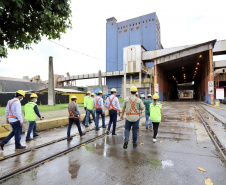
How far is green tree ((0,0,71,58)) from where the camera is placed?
477 centimetres

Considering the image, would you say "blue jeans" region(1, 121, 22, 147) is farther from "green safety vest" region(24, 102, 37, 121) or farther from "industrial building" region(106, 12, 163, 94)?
"industrial building" region(106, 12, 163, 94)

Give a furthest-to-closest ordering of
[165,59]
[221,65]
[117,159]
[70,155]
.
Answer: [221,65] < [165,59] < [70,155] < [117,159]

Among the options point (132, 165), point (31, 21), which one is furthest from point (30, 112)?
point (132, 165)

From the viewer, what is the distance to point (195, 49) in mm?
28156

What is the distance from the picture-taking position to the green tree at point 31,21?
188 inches

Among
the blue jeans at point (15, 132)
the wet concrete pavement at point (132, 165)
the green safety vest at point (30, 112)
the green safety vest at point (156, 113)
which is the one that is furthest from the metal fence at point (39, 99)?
the green safety vest at point (156, 113)

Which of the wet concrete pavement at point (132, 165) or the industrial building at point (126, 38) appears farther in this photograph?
the industrial building at point (126, 38)

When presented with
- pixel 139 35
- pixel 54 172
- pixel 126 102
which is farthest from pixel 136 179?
pixel 139 35

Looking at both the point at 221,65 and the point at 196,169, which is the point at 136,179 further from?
the point at 221,65

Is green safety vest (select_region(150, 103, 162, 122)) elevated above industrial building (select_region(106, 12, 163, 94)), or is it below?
below

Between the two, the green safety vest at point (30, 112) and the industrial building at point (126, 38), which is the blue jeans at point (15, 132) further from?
the industrial building at point (126, 38)

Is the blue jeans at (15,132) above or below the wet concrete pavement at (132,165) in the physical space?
above

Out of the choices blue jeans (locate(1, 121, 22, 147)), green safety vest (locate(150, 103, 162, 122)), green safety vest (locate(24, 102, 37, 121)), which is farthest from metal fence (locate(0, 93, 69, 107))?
green safety vest (locate(150, 103, 162, 122))

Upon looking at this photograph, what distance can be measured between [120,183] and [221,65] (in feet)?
152
